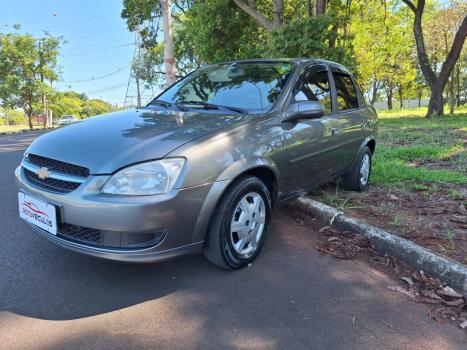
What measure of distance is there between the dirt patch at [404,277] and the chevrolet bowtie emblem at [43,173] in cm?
216

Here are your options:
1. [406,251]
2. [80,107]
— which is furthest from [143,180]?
[80,107]

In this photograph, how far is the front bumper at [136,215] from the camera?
224 centimetres

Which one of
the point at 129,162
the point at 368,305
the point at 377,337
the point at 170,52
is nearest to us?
the point at 377,337

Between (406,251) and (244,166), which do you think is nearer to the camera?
(244,166)

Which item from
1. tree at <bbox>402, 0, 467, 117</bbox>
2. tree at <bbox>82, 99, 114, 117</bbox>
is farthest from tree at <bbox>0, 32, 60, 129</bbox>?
tree at <bbox>82, 99, 114, 117</bbox>

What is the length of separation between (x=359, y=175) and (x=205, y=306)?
9.72ft

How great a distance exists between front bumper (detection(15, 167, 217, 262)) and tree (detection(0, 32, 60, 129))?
31198 mm

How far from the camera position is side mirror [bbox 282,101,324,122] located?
315cm

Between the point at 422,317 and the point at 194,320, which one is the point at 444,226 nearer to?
the point at 422,317

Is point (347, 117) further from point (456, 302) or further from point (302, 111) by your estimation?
point (456, 302)

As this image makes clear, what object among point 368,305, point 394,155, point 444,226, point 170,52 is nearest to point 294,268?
point 368,305

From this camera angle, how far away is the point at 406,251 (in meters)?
2.98

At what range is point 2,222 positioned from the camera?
3816mm

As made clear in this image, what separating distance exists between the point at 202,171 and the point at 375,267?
1.58 metres
